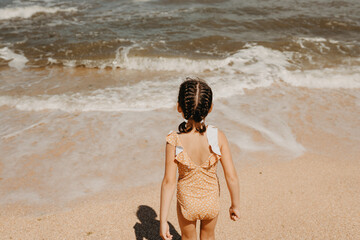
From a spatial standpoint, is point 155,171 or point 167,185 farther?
point 155,171

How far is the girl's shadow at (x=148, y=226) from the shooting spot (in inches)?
123

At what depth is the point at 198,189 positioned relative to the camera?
89.4 inches

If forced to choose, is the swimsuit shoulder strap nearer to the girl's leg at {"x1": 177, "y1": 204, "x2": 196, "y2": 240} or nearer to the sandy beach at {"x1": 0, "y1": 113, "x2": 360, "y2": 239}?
the girl's leg at {"x1": 177, "y1": 204, "x2": 196, "y2": 240}

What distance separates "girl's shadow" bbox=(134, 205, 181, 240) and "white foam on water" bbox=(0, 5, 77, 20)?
13.2 m

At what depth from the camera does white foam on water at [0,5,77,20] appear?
13.7 m

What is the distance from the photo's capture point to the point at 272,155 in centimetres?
436

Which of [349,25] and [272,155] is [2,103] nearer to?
[272,155]

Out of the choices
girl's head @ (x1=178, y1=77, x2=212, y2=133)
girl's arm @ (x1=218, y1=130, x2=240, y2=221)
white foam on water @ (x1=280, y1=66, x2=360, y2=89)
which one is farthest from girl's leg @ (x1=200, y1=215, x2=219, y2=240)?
white foam on water @ (x1=280, y1=66, x2=360, y2=89)

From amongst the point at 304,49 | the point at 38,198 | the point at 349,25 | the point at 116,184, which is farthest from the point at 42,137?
the point at 349,25

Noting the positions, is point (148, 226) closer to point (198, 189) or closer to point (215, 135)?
→ point (198, 189)

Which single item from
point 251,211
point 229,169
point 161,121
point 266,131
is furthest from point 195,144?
point 161,121

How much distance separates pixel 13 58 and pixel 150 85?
15.9ft

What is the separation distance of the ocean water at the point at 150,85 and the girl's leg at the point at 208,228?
151cm

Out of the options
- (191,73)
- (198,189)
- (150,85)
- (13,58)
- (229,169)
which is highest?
(229,169)
